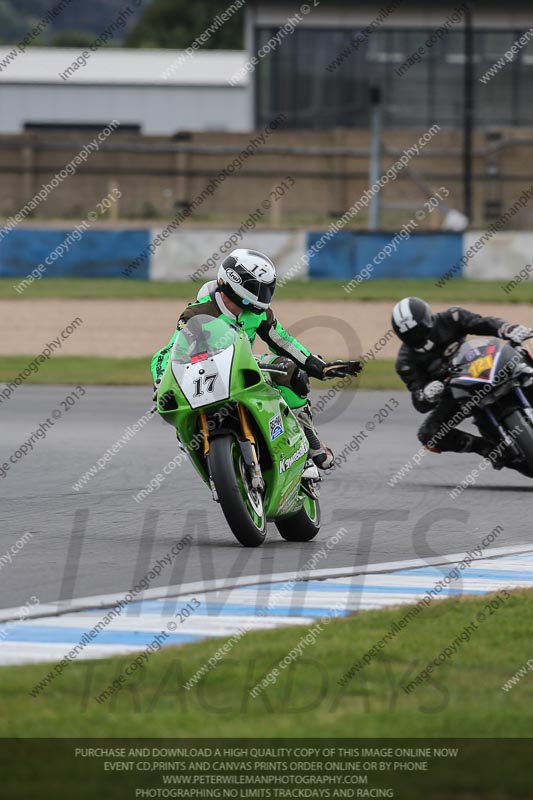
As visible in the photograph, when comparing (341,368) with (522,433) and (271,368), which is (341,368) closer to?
(271,368)

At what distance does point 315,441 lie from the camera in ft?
31.3

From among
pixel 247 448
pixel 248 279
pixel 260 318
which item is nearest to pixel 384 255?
pixel 260 318

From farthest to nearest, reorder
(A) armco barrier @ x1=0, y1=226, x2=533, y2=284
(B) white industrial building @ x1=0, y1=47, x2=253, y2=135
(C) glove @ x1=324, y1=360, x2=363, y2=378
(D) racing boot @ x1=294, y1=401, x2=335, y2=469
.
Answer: (B) white industrial building @ x1=0, y1=47, x2=253, y2=135 < (A) armco barrier @ x1=0, y1=226, x2=533, y2=284 < (D) racing boot @ x1=294, y1=401, x2=335, y2=469 < (C) glove @ x1=324, y1=360, x2=363, y2=378

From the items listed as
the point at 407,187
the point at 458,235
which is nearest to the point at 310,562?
the point at 458,235

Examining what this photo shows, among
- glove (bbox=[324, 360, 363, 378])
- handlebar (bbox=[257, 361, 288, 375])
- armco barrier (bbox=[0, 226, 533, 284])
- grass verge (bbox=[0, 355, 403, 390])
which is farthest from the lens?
armco barrier (bbox=[0, 226, 533, 284])

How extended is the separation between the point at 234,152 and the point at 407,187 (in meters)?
5.81

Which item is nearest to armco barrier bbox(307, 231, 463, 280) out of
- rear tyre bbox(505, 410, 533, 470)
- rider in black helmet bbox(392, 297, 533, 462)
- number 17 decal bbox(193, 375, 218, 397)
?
rider in black helmet bbox(392, 297, 533, 462)

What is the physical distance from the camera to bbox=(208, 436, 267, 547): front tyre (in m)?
8.23

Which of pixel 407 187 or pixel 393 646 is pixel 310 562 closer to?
pixel 393 646

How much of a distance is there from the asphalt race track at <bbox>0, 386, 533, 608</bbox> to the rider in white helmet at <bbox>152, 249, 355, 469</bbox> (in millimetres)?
820

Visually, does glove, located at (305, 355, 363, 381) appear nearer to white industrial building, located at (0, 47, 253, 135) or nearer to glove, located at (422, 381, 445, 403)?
glove, located at (422, 381, 445, 403)

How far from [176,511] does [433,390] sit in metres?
2.47

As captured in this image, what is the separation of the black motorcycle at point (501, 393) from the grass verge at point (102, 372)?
7.53 m

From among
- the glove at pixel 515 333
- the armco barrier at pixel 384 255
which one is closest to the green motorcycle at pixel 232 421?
the glove at pixel 515 333
